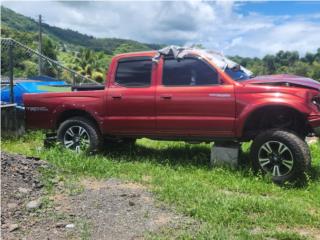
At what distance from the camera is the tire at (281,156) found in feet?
23.0

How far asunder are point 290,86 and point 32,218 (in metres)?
4.14

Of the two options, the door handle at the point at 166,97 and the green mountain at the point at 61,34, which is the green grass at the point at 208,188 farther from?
the green mountain at the point at 61,34

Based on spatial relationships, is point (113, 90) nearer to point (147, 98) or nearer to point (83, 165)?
point (147, 98)

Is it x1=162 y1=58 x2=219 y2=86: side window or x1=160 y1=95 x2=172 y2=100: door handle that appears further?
x1=160 y1=95 x2=172 y2=100: door handle

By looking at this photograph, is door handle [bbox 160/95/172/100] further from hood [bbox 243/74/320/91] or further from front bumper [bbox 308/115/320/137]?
front bumper [bbox 308/115/320/137]

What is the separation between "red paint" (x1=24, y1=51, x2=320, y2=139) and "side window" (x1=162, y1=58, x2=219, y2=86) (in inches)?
4.0

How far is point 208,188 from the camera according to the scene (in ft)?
21.9

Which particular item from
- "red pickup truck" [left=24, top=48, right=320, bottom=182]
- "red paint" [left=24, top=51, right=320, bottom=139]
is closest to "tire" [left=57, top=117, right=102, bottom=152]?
"red pickup truck" [left=24, top=48, right=320, bottom=182]

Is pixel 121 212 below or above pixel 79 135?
below

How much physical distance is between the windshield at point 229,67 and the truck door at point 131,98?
1078mm

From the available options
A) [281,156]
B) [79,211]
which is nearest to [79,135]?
[79,211]

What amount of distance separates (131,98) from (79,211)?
3211 mm

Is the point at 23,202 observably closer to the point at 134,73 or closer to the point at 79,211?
the point at 79,211

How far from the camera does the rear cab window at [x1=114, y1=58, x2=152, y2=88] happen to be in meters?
8.52
